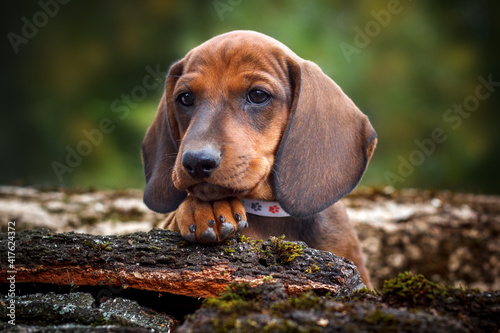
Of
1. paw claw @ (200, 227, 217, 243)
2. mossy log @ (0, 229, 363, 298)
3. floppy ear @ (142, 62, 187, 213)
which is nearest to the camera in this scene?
mossy log @ (0, 229, 363, 298)

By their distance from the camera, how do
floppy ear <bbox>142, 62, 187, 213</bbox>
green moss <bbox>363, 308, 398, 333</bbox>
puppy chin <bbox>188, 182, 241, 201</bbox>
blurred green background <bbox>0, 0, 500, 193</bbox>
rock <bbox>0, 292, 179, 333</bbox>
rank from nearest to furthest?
green moss <bbox>363, 308, 398, 333</bbox>, rock <bbox>0, 292, 179, 333</bbox>, puppy chin <bbox>188, 182, 241, 201</bbox>, floppy ear <bbox>142, 62, 187, 213</bbox>, blurred green background <bbox>0, 0, 500, 193</bbox>

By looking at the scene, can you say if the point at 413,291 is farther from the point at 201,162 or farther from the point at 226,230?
the point at 201,162

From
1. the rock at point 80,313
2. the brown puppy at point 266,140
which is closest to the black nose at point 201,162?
the brown puppy at point 266,140

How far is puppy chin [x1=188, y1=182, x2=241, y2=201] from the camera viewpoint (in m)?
2.87

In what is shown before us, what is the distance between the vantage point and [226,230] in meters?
2.72

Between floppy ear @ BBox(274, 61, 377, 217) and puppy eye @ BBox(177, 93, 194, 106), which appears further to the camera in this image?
puppy eye @ BBox(177, 93, 194, 106)

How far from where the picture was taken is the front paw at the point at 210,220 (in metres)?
2.72

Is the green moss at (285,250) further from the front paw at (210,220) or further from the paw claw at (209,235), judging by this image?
the paw claw at (209,235)

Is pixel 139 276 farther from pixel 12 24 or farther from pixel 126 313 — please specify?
pixel 12 24

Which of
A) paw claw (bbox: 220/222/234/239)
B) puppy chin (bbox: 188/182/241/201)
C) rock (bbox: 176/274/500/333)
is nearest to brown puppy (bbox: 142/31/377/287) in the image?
puppy chin (bbox: 188/182/241/201)

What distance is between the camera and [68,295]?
2553 millimetres

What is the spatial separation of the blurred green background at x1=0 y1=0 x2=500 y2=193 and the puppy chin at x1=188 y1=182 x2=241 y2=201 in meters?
5.23

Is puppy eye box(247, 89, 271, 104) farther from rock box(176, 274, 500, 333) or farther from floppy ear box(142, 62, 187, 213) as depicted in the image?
rock box(176, 274, 500, 333)

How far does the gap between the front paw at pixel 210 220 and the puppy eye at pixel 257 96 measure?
0.74 metres
